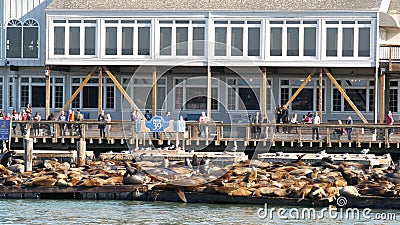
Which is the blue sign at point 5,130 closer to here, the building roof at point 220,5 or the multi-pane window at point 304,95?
the building roof at point 220,5

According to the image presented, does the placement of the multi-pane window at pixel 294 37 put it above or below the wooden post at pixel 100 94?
above

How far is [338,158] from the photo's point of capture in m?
39.9

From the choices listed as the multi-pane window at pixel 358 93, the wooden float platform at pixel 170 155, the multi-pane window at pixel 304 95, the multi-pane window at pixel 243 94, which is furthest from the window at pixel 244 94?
the wooden float platform at pixel 170 155

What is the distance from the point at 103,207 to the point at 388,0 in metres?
23.3

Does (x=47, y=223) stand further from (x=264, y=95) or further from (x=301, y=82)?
(x=301, y=82)

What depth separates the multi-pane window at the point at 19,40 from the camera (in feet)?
170

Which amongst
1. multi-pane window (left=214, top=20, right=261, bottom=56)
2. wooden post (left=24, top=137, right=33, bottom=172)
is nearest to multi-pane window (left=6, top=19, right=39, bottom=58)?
multi-pane window (left=214, top=20, right=261, bottom=56)

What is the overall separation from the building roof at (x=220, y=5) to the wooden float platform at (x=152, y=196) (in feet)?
56.5

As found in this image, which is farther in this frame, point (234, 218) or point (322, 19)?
point (322, 19)

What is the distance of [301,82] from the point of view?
169 ft

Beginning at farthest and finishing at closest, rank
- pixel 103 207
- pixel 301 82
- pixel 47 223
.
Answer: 1. pixel 301 82
2. pixel 103 207
3. pixel 47 223

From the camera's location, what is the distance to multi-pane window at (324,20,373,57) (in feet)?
159

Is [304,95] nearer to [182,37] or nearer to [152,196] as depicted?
[182,37]

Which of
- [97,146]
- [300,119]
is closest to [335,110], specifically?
[300,119]
